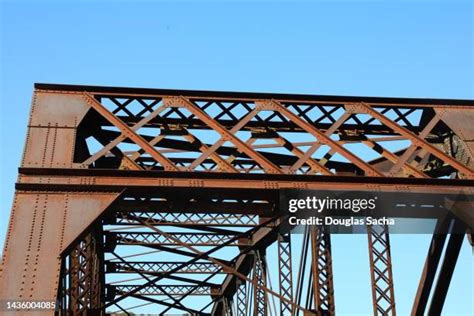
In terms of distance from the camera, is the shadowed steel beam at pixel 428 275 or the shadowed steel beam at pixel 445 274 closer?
the shadowed steel beam at pixel 445 274

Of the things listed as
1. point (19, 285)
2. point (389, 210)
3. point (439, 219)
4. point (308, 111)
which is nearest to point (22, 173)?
point (19, 285)

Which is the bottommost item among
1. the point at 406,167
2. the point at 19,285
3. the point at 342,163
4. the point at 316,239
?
the point at 19,285

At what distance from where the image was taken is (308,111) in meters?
12.2

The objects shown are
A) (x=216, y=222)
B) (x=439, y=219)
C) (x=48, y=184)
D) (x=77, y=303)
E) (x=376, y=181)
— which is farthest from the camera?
(x=216, y=222)

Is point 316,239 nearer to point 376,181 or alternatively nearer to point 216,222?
point 376,181

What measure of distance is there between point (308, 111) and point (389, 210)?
106 inches

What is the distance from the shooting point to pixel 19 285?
8.61m

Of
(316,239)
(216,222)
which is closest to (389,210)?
(316,239)

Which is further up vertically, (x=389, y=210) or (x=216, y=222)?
(x=216, y=222)

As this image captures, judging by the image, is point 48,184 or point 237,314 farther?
point 237,314

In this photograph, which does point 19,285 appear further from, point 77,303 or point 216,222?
point 216,222

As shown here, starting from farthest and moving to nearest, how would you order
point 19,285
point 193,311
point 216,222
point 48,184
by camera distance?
point 193,311 → point 216,222 → point 48,184 → point 19,285

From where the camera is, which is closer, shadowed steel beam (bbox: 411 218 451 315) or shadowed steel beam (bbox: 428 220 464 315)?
shadowed steel beam (bbox: 428 220 464 315)

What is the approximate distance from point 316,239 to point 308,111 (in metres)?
2.96
